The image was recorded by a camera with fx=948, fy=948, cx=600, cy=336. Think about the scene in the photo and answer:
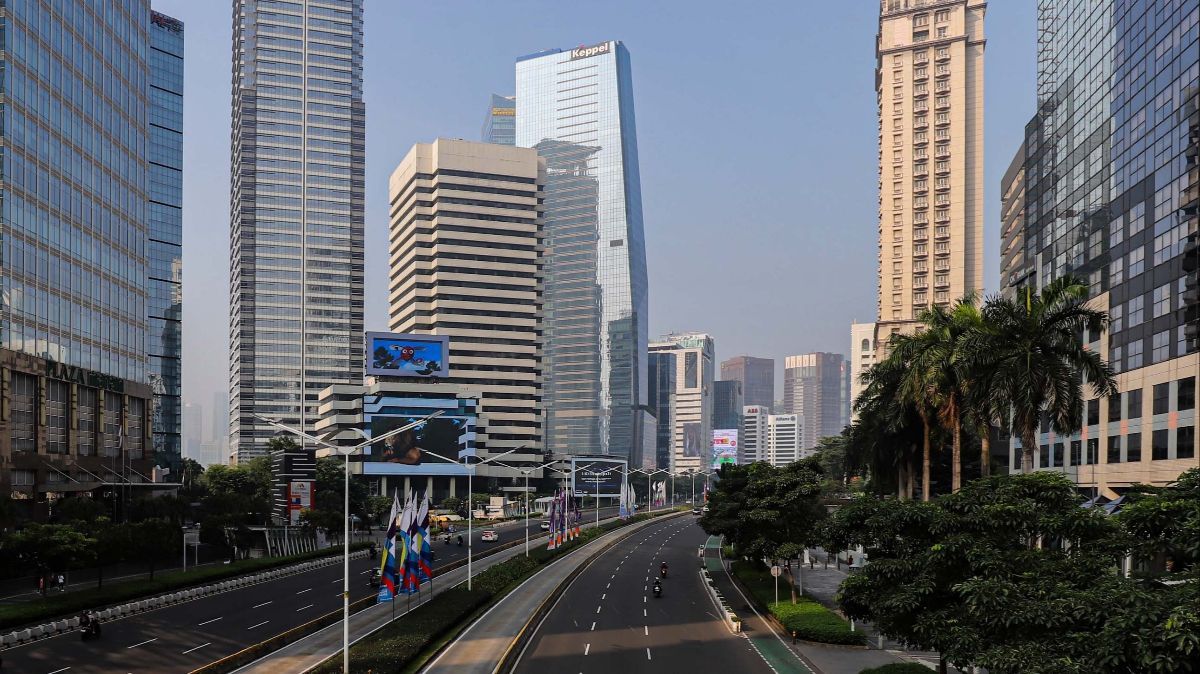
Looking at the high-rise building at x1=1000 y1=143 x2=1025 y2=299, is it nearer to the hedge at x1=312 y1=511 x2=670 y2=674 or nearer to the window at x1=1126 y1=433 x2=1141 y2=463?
the window at x1=1126 y1=433 x2=1141 y2=463

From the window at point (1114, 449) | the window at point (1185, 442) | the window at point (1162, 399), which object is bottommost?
the window at point (1114, 449)

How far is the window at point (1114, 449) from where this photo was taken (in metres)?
66.9

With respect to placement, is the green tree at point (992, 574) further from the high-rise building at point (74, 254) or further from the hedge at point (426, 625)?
the high-rise building at point (74, 254)

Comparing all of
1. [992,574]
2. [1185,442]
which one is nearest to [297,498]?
[1185,442]

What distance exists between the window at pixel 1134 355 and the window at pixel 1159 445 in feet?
16.9

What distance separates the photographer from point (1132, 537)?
21.8m

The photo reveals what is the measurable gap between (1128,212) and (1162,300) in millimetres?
7614

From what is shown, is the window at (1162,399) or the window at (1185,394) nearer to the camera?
the window at (1185,394)

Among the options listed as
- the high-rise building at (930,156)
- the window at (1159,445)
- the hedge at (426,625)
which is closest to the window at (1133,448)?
the window at (1159,445)

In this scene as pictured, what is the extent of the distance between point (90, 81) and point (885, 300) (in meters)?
121

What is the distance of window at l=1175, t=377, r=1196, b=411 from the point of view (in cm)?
5706

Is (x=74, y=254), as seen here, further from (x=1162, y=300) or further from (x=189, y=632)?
(x=1162, y=300)

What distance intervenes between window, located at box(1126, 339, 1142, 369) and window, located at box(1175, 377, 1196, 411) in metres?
5.46

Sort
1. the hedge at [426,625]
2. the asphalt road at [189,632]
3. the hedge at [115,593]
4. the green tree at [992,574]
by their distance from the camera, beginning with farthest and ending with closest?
the hedge at [115,593]
the asphalt road at [189,632]
the hedge at [426,625]
the green tree at [992,574]
